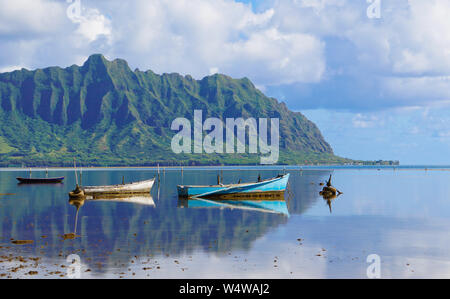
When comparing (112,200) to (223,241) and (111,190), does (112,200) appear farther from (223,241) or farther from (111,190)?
(223,241)

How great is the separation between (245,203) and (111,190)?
2890 centimetres

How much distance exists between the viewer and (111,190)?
96.6 metres

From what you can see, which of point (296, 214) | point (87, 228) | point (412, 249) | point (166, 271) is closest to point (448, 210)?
point (296, 214)

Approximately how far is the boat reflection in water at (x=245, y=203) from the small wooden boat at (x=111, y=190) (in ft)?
42.3

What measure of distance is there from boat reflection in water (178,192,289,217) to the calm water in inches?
31.2

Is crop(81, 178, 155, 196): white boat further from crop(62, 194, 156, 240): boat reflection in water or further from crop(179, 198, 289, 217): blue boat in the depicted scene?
crop(179, 198, 289, 217): blue boat

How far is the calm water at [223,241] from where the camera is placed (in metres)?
32.5

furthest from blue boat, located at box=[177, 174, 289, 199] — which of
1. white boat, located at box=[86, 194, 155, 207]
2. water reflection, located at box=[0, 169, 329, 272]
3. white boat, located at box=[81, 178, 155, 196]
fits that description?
white boat, located at box=[81, 178, 155, 196]

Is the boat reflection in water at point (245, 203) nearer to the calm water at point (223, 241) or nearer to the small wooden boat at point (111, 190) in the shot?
the calm water at point (223, 241)

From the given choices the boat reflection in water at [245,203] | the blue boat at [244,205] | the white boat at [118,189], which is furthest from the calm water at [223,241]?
the white boat at [118,189]

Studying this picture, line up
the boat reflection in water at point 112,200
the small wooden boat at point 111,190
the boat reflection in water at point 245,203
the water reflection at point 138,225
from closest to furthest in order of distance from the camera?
the water reflection at point 138,225 < the boat reflection in water at point 245,203 < the boat reflection in water at point 112,200 < the small wooden boat at point 111,190

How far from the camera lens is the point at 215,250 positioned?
39688mm
